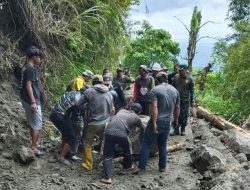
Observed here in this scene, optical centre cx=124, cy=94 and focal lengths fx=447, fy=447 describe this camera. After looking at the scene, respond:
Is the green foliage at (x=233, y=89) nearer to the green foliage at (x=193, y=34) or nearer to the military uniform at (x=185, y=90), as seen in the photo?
the green foliage at (x=193, y=34)

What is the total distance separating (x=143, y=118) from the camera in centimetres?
1028

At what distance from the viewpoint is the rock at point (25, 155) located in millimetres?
8078

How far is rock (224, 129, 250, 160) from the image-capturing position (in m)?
10.8

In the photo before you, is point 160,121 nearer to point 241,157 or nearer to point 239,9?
point 241,157

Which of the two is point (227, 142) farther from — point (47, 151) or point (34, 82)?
point (34, 82)

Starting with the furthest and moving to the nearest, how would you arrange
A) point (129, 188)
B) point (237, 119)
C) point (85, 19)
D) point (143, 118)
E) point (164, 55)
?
point (164, 55) → point (237, 119) → point (85, 19) → point (143, 118) → point (129, 188)

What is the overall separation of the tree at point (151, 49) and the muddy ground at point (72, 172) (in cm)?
3204

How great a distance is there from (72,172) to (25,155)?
0.93 m

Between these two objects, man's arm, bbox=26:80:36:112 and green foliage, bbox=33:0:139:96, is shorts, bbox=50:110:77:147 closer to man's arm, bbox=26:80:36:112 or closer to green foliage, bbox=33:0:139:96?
man's arm, bbox=26:80:36:112

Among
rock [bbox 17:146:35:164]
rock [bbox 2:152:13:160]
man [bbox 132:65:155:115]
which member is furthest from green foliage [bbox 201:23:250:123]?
rock [bbox 2:152:13:160]

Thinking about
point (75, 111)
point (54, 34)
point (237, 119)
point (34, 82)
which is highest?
point (54, 34)

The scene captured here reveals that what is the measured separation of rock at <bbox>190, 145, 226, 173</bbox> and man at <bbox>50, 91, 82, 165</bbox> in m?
2.51

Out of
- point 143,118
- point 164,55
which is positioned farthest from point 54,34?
point 164,55

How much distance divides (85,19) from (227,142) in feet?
17.0
